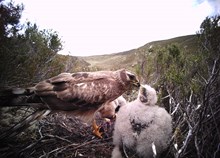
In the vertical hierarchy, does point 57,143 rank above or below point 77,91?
below

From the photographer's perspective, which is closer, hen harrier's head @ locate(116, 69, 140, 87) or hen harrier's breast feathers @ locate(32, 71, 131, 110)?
hen harrier's breast feathers @ locate(32, 71, 131, 110)

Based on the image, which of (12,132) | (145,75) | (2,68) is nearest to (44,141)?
(12,132)

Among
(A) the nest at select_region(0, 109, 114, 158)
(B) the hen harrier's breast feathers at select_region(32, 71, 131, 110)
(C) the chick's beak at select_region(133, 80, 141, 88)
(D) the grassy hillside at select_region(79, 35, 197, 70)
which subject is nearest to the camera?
(A) the nest at select_region(0, 109, 114, 158)

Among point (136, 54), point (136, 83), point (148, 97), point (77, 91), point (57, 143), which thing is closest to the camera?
point (148, 97)

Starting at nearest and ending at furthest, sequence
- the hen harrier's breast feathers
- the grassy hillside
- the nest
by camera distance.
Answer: the nest < the hen harrier's breast feathers < the grassy hillside

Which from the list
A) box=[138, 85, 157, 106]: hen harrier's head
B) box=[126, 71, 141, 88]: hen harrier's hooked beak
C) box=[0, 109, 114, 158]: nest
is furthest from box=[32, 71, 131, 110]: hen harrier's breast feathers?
box=[138, 85, 157, 106]: hen harrier's head

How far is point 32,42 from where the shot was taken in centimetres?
1048

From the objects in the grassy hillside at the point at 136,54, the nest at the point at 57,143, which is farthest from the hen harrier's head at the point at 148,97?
the grassy hillside at the point at 136,54

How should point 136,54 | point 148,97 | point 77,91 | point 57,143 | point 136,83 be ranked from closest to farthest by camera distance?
point 148,97
point 57,143
point 77,91
point 136,83
point 136,54

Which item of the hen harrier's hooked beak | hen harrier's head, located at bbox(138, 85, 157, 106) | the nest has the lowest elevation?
the nest

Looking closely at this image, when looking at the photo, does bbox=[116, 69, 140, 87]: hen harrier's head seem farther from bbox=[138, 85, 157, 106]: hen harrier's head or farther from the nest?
bbox=[138, 85, 157, 106]: hen harrier's head

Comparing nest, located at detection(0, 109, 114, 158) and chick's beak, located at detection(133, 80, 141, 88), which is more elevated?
chick's beak, located at detection(133, 80, 141, 88)

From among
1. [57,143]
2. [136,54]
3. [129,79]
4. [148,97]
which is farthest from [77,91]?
[136,54]

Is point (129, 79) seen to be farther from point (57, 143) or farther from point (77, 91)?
point (57, 143)
